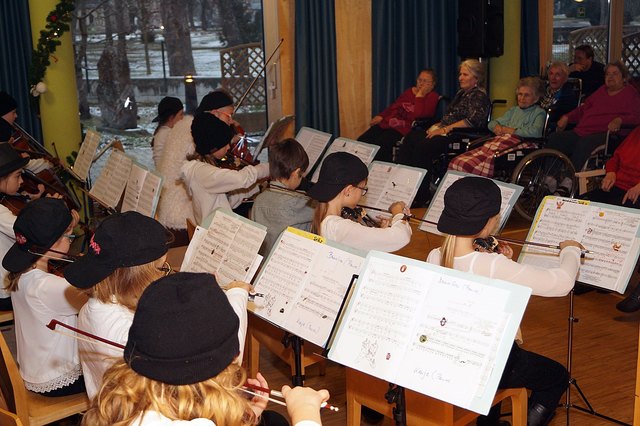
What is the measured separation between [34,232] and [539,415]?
1.76 meters

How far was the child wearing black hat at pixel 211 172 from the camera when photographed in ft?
12.7

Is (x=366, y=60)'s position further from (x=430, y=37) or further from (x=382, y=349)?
(x=382, y=349)

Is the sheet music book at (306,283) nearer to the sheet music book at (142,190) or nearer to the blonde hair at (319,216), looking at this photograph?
the blonde hair at (319,216)

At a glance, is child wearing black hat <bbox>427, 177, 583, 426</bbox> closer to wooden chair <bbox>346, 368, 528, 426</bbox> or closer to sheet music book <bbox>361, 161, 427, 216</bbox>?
wooden chair <bbox>346, 368, 528, 426</bbox>

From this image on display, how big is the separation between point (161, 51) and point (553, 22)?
144 inches

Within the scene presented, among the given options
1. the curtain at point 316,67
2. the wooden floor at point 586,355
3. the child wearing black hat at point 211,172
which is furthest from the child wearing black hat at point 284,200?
the curtain at point 316,67

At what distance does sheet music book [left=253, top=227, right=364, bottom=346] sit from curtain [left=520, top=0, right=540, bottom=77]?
5347mm

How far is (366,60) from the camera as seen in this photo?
22.8 ft

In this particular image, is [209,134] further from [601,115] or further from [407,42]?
[407,42]

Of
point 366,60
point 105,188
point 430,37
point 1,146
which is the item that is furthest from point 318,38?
point 1,146

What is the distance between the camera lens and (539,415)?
2.56 meters

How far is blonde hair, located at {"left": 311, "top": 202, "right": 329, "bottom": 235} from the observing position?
2.99m

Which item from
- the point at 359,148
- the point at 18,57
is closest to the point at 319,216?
the point at 359,148

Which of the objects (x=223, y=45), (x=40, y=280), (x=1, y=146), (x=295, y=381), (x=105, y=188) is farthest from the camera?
(x=223, y=45)
